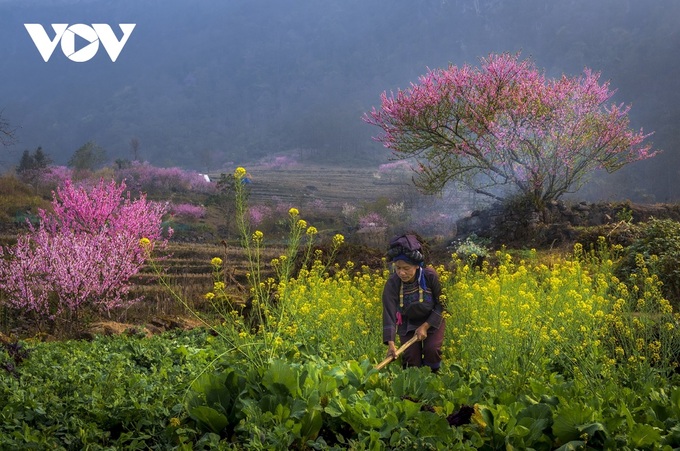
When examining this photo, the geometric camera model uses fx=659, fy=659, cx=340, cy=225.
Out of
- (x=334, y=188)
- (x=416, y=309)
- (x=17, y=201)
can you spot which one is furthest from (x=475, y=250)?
(x=334, y=188)

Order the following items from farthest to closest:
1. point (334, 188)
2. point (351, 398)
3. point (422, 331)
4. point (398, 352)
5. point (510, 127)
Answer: point (334, 188)
point (510, 127)
point (422, 331)
point (398, 352)
point (351, 398)

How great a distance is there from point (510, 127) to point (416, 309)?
39.2 feet

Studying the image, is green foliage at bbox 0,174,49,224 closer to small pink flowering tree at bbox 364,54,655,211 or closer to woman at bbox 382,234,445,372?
small pink flowering tree at bbox 364,54,655,211

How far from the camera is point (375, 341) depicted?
6289mm

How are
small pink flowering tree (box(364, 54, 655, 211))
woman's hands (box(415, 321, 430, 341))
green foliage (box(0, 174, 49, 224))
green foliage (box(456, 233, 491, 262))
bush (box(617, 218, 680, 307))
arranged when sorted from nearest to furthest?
1. woman's hands (box(415, 321, 430, 341))
2. bush (box(617, 218, 680, 307))
3. green foliage (box(456, 233, 491, 262))
4. small pink flowering tree (box(364, 54, 655, 211))
5. green foliage (box(0, 174, 49, 224))

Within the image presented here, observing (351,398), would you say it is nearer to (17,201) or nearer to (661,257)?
(661,257)

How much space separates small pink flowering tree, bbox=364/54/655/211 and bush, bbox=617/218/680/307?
6615 mm

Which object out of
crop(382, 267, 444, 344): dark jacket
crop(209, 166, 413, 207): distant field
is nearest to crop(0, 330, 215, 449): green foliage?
crop(382, 267, 444, 344): dark jacket

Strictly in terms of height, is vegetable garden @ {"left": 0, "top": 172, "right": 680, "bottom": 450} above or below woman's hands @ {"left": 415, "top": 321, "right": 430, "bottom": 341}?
below

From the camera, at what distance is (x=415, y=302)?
5.68m

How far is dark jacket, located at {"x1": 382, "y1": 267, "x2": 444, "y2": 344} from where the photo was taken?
18.6ft

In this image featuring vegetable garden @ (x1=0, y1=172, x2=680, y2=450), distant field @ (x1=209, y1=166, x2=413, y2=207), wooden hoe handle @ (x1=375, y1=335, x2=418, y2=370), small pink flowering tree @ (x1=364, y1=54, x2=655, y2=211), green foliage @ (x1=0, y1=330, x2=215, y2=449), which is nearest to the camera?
vegetable garden @ (x1=0, y1=172, x2=680, y2=450)

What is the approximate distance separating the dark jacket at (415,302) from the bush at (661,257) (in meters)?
3.87

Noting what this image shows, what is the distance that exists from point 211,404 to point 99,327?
5.60 metres
